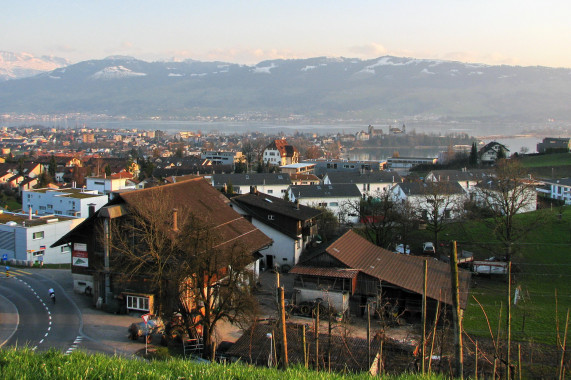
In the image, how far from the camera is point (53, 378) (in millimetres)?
5234

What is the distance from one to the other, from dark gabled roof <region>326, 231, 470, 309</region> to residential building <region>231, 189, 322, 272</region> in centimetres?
408

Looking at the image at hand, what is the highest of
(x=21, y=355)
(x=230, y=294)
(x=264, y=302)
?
(x=21, y=355)

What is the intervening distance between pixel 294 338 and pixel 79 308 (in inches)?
308

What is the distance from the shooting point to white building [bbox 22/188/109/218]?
33.2 metres

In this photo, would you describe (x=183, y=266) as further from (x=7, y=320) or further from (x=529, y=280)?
(x=529, y=280)

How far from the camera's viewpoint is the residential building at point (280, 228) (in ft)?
75.6

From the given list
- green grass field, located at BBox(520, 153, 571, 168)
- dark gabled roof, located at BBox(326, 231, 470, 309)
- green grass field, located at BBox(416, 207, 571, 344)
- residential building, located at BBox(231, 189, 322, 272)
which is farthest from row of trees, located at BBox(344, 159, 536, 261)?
green grass field, located at BBox(520, 153, 571, 168)

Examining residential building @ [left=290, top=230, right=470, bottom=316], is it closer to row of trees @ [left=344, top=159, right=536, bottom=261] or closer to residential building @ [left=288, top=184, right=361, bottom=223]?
row of trees @ [left=344, top=159, right=536, bottom=261]

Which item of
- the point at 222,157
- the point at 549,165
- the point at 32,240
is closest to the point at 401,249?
the point at 32,240

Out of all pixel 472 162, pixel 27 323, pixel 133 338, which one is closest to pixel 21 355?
pixel 133 338

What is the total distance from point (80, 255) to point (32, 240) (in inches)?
409

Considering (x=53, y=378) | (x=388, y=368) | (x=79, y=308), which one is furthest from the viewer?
(x=79, y=308)

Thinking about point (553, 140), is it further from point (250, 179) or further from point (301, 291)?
point (301, 291)

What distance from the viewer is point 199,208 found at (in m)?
18.9
